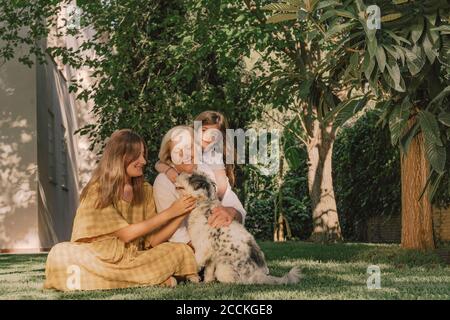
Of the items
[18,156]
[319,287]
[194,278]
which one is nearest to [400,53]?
[319,287]

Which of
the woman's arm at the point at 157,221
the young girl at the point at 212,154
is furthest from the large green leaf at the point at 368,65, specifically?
the woman's arm at the point at 157,221

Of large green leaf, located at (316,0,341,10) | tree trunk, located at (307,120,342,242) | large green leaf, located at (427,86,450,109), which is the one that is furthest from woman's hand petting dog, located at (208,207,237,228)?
tree trunk, located at (307,120,342,242)

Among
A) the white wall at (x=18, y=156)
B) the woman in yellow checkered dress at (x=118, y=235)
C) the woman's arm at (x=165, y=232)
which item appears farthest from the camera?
the white wall at (x=18, y=156)

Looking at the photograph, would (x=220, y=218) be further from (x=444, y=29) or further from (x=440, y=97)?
(x=444, y=29)

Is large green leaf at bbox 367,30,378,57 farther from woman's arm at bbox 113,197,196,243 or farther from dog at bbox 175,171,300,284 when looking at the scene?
woman's arm at bbox 113,197,196,243

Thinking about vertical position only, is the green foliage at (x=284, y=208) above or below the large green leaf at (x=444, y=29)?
below

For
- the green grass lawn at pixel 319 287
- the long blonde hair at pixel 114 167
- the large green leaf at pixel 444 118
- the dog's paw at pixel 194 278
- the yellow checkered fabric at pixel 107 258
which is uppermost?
the large green leaf at pixel 444 118

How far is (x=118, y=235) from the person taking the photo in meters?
5.74

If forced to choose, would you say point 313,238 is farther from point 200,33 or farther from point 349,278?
point 349,278

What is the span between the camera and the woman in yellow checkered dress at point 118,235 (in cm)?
565

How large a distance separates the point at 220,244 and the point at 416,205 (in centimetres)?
485

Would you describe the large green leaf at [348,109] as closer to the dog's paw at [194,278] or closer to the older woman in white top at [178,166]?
the older woman in white top at [178,166]

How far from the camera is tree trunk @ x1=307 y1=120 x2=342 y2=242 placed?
17250mm

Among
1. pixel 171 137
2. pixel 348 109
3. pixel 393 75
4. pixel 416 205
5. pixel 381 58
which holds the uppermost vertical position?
pixel 381 58
